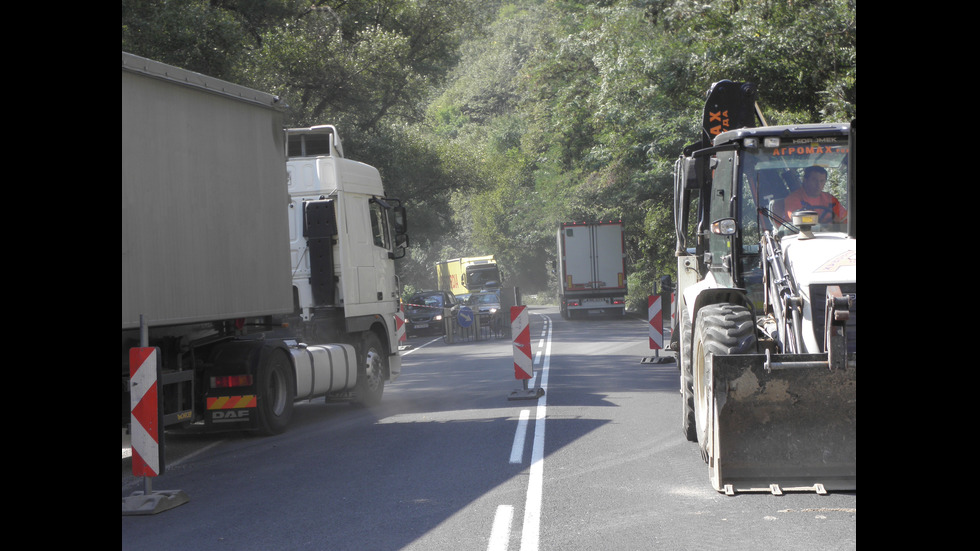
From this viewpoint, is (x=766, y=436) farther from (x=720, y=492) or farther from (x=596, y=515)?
(x=596, y=515)

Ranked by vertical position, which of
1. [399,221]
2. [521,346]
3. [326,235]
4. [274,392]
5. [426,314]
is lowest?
[274,392]

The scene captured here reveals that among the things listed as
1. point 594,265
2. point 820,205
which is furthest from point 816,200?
point 594,265

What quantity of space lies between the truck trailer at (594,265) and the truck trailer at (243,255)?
25.5 m

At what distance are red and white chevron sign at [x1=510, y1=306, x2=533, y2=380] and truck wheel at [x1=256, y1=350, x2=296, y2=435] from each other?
3.52 m

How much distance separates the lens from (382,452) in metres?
9.28

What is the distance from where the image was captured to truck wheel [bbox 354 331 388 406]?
44.4 ft

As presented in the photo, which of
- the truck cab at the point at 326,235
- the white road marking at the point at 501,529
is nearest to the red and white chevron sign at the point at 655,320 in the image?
the truck cab at the point at 326,235

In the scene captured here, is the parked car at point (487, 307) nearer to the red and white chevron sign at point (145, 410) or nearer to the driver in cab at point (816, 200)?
the driver in cab at point (816, 200)

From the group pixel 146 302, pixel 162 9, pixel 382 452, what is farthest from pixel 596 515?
pixel 162 9

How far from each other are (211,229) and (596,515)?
17.2 ft

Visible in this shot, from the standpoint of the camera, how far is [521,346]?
536 inches

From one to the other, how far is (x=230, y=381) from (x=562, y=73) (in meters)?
35.6

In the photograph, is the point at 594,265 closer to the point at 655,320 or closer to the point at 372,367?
the point at 655,320

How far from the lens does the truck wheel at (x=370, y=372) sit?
1354cm
